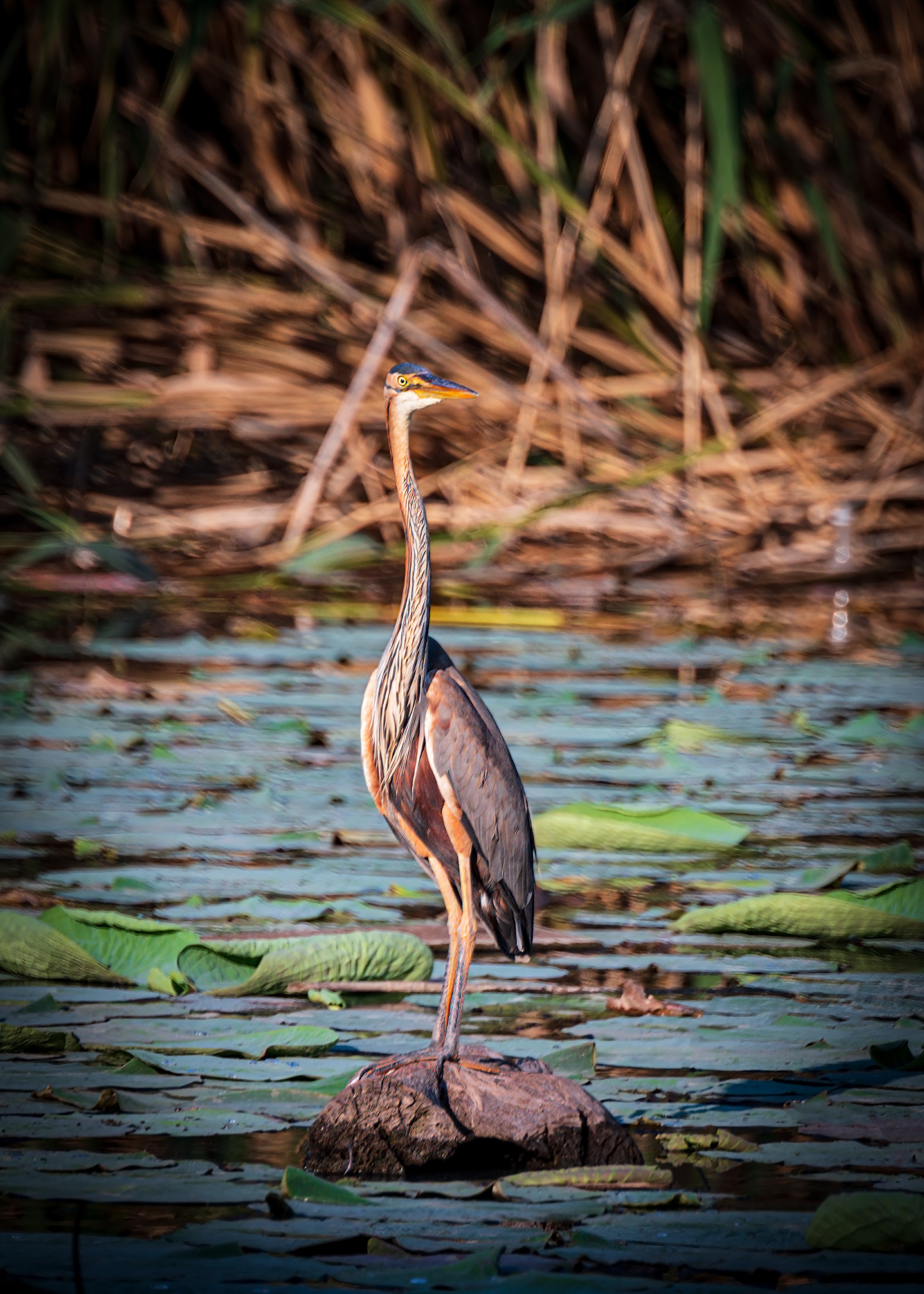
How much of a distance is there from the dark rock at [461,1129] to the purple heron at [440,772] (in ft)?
0.27

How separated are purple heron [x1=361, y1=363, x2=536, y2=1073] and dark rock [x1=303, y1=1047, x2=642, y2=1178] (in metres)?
0.08

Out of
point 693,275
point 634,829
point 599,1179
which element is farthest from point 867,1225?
point 693,275

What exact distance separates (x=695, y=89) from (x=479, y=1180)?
208 inches

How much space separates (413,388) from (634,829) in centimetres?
136

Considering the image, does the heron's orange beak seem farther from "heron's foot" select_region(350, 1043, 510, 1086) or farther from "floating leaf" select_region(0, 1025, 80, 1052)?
"floating leaf" select_region(0, 1025, 80, 1052)

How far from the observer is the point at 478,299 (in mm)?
6406

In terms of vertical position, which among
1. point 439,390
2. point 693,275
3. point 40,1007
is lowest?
point 40,1007

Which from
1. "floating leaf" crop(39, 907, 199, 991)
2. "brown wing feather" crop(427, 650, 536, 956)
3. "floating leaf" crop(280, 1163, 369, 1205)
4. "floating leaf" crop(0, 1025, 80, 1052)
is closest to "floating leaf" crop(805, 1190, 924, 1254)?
"floating leaf" crop(280, 1163, 369, 1205)

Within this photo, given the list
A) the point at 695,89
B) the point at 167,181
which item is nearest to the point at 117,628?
the point at 167,181

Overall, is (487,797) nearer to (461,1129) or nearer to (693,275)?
(461,1129)

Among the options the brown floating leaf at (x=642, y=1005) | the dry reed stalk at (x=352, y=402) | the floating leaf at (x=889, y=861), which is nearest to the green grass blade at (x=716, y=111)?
the dry reed stalk at (x=352, y=402)

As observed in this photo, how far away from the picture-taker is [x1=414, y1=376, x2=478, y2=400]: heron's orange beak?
2.44 metres

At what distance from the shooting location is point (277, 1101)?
231cm

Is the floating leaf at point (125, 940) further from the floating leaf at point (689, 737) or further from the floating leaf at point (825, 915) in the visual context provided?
the floating leaf at point (689, 737)
